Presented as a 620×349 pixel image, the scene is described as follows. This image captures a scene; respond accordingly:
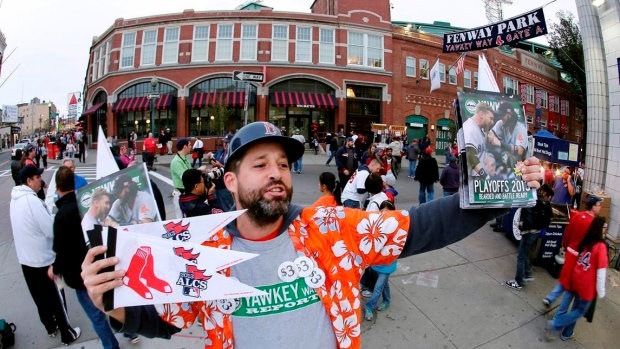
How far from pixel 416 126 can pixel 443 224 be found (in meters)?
27.5

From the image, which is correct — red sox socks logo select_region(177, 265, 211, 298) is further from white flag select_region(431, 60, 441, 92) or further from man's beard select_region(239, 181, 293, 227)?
white flag select_region(431, 60, 441, 92)

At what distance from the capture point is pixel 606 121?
6449 mm

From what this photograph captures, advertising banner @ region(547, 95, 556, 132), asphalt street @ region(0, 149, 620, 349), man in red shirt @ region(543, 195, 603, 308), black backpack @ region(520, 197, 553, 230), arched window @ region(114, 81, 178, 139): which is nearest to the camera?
asphalt street @ region(0, 149, 620, 349)

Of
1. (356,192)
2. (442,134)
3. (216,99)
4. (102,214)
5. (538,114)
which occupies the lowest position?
(356,192)

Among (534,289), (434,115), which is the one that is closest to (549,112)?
(434,115)

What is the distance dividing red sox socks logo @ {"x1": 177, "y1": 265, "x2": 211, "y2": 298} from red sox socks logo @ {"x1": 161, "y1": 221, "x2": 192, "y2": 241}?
0.12m

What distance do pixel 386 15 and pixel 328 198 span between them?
25.6 m

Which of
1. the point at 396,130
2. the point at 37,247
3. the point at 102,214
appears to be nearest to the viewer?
the point at 102,214

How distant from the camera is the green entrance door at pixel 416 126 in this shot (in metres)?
27.2

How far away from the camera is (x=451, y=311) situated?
4.39 m

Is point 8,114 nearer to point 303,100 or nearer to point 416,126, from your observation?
point 303,100

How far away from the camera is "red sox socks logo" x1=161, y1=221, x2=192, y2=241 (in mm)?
1253

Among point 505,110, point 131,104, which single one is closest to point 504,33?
point 505,110

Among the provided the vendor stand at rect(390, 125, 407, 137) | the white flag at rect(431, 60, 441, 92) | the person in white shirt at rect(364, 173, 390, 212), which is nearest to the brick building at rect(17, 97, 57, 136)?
the vendor stand at rect(390, 125, 407, 137)
